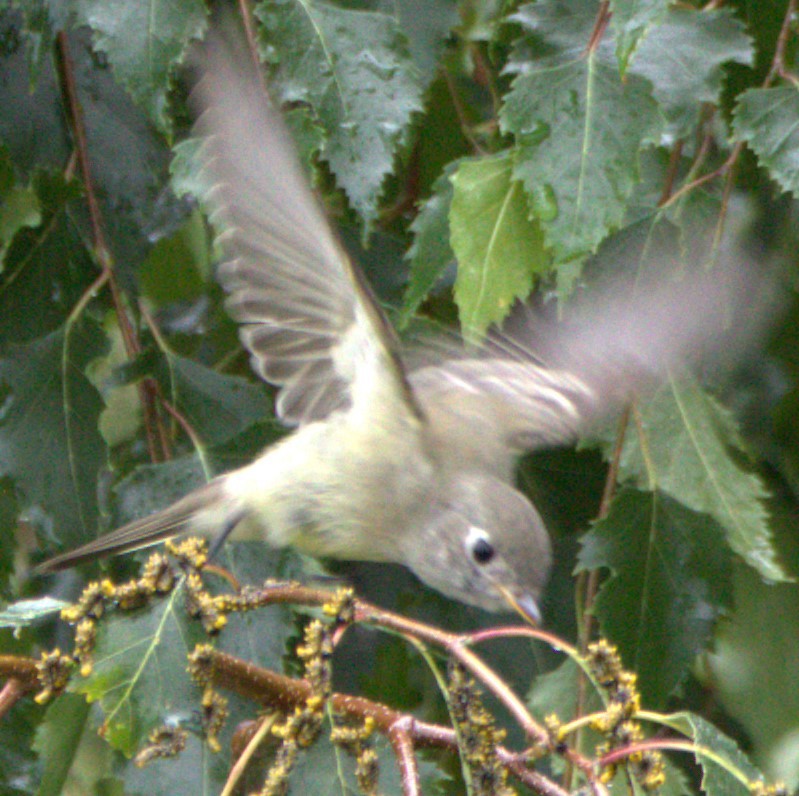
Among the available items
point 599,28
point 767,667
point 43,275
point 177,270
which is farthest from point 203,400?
point 767,667

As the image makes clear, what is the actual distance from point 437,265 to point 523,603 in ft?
1.52

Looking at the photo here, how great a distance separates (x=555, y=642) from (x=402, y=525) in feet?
2.23

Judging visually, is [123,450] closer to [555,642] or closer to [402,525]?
[402,525]

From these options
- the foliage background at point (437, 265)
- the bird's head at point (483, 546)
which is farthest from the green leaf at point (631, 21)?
the bird's head at point (483, 546)

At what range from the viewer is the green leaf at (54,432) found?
74.7 inches

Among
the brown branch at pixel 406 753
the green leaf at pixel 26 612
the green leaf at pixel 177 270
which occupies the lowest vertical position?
the brown branch at pixel 406 753

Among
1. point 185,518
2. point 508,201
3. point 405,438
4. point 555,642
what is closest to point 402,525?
point 405,438

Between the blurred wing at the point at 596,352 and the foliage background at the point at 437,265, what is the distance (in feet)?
0.16

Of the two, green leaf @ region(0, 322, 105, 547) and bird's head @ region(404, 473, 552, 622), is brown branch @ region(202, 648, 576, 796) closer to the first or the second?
bird's head @ region(404, 473, 552, 622)

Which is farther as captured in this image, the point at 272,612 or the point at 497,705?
the point at 497,705

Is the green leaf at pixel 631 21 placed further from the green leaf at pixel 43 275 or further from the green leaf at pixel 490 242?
the green leaf at pixel 43 275

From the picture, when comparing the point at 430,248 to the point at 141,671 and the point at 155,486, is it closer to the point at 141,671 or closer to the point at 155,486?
the point at 155,486

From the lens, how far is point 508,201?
1.73 metres

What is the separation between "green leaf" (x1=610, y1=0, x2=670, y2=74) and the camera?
1488 millimetres
